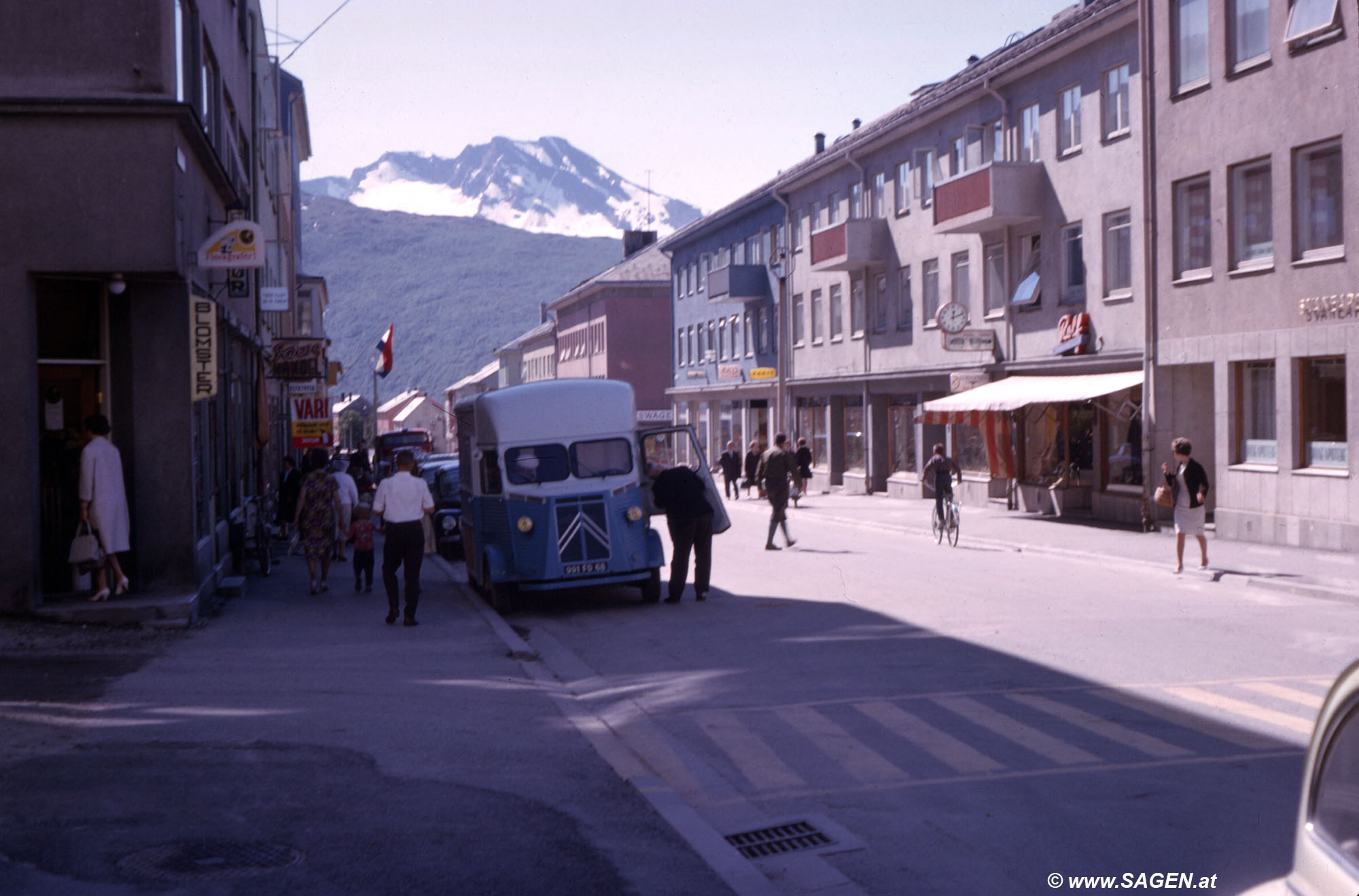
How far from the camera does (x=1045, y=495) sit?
104 feet

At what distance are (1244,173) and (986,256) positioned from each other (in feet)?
34.9

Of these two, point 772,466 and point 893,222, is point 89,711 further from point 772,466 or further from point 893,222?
point 893,222

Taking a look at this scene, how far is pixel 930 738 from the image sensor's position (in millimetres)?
8562

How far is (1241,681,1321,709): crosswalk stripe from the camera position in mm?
9609

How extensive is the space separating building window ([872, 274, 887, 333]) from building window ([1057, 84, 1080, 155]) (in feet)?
35.3

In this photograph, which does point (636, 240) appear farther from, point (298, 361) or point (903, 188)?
point (298, 361)

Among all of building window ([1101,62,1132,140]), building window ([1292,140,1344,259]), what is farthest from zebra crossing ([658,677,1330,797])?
building window ([1101,62,1132,140])

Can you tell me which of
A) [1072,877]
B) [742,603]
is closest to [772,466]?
[742,603]

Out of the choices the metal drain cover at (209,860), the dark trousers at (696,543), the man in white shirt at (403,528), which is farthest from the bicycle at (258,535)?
the metal drain cover at (209,860)

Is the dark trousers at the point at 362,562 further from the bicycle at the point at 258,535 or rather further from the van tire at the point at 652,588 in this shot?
the van tire at the point at 652,588

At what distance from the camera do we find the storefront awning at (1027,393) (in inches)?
1072

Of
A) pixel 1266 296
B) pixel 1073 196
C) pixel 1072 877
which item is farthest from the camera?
pixel 1073 196

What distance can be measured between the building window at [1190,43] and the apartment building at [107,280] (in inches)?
652

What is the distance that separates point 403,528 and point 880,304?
28852 mm
